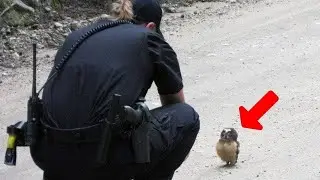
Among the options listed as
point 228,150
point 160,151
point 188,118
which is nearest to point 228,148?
point 228,150

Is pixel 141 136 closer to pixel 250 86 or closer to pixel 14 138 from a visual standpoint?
pixel 14 138

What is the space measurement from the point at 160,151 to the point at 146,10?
27.2 inches

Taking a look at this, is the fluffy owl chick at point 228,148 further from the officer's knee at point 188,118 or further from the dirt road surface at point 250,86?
the officer's knee at point 188,118

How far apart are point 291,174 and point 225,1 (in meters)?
6.68

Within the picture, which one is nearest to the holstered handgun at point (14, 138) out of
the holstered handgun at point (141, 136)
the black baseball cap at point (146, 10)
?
the holstered handgun at point (141, 136)

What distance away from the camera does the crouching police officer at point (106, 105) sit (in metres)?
3.12

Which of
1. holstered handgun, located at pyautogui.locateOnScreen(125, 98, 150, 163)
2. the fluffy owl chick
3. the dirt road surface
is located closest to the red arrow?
the dirt road surface

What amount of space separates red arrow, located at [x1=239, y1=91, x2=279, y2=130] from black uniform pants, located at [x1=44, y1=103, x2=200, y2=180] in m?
2.13

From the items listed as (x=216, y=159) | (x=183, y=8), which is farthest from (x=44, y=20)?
(x=216, y=159)

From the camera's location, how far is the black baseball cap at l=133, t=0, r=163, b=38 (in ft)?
11.2

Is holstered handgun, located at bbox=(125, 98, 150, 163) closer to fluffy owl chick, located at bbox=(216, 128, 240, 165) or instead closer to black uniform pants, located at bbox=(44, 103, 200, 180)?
black uniform pants, located at bbox=(44, 103, 200, 180)

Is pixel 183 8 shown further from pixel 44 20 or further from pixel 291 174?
pixel 291 174

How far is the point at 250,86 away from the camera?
22.4 ft

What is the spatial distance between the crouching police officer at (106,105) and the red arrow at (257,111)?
Result: 91.3 inches
